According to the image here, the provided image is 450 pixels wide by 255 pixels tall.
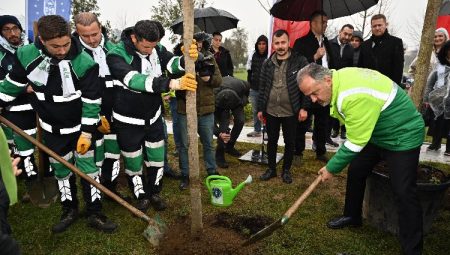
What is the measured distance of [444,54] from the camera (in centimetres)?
555

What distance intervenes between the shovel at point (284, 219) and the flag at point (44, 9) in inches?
172

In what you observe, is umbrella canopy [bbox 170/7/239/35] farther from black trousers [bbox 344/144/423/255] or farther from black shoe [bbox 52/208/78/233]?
black trousers [bbox 344/144/423/255]

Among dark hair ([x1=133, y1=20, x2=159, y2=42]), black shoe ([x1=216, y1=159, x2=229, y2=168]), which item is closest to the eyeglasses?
dark hair ([x1=133, y1=20, x2=159, y2=42])

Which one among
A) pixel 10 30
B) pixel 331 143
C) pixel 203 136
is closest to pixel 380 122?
pixel 203 136

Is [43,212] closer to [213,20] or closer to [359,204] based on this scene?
[359,204]

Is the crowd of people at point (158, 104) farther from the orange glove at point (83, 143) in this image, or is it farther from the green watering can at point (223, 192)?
the green watering can at point (223, 192)

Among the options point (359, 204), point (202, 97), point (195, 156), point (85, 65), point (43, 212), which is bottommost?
point (43, 212)

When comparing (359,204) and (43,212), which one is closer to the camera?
(359,204)

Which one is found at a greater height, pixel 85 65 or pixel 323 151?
pixel 85 65

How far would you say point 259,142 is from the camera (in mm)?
7332

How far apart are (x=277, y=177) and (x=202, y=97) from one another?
1733mm

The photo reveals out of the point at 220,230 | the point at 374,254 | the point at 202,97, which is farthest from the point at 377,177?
the point at 202,97

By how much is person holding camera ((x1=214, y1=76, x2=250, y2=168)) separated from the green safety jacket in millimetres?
2609

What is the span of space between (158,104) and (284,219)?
6.36 ft
